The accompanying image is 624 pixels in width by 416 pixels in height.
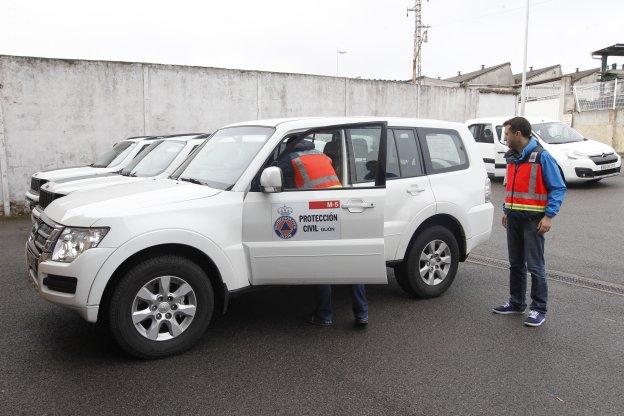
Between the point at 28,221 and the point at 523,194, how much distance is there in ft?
34.7

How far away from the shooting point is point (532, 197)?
15.4ft

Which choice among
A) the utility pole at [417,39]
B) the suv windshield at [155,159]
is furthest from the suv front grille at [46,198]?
the utility pole at [417,39]

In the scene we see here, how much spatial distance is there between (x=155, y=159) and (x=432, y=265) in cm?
545

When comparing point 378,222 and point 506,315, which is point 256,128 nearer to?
point 378,222

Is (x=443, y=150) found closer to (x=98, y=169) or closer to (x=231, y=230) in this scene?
(x=231, y=230)

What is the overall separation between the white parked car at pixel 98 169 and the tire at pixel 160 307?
5.54 metres

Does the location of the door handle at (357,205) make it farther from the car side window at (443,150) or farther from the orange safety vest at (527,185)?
the orange safety vest at (527,185)

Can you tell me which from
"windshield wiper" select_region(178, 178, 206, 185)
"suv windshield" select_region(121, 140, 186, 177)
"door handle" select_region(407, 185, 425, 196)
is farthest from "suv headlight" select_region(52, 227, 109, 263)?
"suv windshield" select_region(121, 140, 186, 177)

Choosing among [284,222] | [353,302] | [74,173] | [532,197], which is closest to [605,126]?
[532,197]

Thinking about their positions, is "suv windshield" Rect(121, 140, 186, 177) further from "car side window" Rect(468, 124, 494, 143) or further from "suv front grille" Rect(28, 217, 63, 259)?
"car side window" Rect(468, 124, 494, 143)

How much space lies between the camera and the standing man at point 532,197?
4.58 m

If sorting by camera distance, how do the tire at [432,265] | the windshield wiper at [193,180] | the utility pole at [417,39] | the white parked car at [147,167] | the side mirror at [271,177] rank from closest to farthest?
the side mirror at [271,177] < the windshield wiper at [193,180] < the tire at [432,265] < the white parked car at [147,167] < the utility pole at [417,39]

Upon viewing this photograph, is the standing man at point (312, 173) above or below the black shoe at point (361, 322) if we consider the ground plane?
above

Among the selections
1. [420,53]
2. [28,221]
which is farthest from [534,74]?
[28,221]
